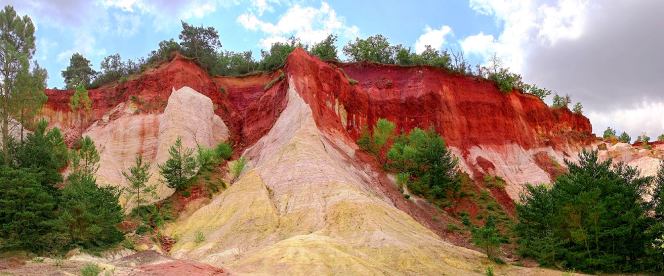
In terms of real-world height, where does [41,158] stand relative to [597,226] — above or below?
above

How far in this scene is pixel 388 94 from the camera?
64000mm

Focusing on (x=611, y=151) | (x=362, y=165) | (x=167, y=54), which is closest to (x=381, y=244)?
(x=362, y=165)

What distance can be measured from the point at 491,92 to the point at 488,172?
494 inches

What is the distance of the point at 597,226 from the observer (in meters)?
33.1

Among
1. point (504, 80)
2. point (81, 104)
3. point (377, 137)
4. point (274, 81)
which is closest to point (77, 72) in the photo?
point (81, 104)

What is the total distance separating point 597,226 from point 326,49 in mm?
43824

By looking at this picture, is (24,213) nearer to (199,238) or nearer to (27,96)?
(199,238)

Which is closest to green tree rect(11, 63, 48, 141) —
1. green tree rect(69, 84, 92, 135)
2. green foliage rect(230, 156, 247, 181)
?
green tree rect(69, 84, 92, 135)

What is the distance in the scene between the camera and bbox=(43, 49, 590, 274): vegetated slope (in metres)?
31.6

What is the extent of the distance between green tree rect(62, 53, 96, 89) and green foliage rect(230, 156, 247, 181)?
2810 cm

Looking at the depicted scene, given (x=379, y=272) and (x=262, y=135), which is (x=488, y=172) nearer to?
(x=262, y=135)

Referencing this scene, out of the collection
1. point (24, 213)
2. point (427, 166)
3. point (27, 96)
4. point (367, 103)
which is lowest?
point (24, 213)

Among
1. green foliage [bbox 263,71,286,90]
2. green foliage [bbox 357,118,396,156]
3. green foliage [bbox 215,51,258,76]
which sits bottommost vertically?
green foliage [bbox 357,118,396,156]

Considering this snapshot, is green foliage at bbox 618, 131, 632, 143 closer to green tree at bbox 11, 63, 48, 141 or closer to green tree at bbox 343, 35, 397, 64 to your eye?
green tree at bbox 343, 35, 397, 64
